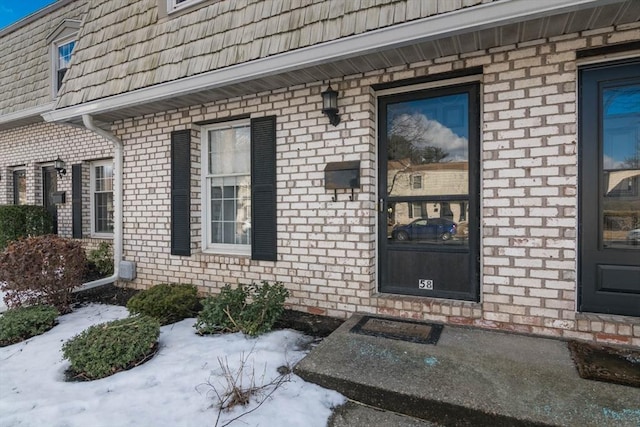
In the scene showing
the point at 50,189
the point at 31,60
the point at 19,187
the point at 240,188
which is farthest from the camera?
the point at 19,187

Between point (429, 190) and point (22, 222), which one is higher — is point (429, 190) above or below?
above

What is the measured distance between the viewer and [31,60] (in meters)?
7.28

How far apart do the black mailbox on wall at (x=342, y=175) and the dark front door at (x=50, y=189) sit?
6966 mm

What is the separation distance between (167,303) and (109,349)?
39.1 inches

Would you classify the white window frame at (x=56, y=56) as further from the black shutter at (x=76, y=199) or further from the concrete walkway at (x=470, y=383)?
the concrete walkway at (x=470, y=383)

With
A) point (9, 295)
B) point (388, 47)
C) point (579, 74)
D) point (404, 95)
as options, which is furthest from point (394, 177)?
point (9, 295)

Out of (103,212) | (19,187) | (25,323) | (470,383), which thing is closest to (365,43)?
(470,383)

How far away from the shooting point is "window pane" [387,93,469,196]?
3.18 m

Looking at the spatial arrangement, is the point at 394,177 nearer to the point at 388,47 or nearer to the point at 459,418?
the point at 388,47

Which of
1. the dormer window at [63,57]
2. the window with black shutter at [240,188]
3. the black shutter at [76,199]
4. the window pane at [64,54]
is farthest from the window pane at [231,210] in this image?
the window pane at [64,54]

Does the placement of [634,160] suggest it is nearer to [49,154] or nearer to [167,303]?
[167,303]

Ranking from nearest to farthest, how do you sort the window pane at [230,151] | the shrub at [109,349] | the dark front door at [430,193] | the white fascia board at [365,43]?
1. the white fascia board at [365,43]
2. the shrub at [109,349]
3. the dark front door at [430,193]
4. the window pane at [230,151]

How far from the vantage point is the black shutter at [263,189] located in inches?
150

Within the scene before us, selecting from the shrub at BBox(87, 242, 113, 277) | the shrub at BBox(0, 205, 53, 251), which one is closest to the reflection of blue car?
the shrub at BBox(87, 242, 113, 277)
